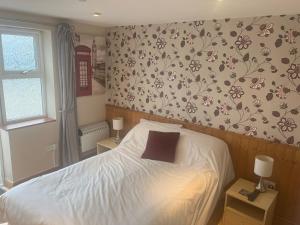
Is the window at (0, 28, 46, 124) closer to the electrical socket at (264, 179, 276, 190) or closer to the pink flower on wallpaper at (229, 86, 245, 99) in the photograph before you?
the pink flower on wallpaper at (229, 86, 245, 99)

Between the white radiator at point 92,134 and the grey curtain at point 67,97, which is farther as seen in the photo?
the white radiator at point 92,134

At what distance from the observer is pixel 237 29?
2555 mm

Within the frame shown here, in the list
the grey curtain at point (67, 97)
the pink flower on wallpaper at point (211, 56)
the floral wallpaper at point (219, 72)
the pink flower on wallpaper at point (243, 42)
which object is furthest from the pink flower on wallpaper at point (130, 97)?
the pink flower on wallpaper at point (243, 42)

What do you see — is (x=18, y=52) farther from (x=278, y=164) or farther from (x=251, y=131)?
(x=278, y=164)

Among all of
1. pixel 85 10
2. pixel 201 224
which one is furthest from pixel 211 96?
pixel 85 10

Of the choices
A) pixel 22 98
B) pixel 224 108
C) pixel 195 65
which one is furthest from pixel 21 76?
pixel 224 108

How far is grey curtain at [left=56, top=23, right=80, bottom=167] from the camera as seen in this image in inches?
122

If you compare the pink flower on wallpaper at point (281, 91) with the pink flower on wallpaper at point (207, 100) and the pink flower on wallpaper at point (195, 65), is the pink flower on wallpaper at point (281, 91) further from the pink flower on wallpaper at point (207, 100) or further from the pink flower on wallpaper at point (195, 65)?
the pink flower on wallpaper at point (195, 65)

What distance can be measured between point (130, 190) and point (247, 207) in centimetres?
126

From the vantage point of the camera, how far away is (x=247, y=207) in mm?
2422

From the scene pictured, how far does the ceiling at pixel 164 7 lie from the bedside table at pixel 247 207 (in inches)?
68.3

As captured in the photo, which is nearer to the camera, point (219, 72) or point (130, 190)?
point (130, 190)

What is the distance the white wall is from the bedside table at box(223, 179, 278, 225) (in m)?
2.37

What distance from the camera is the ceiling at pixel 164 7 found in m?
1.95
